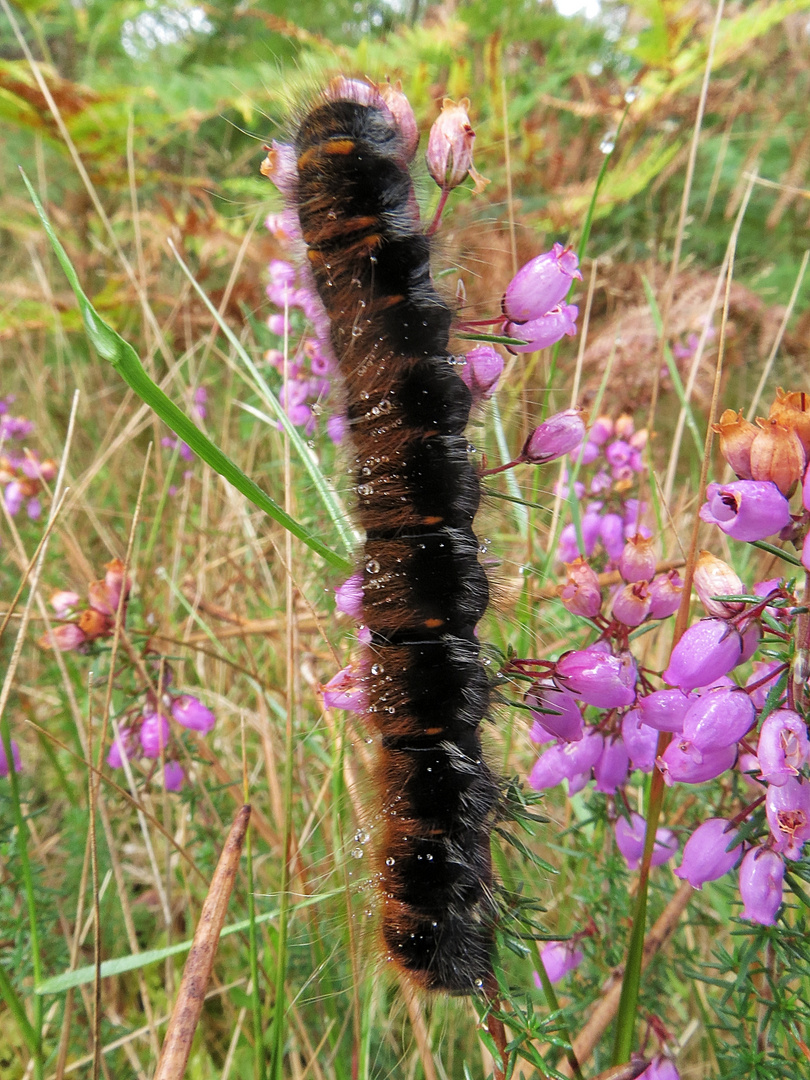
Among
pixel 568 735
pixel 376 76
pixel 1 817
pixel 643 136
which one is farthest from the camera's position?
pixel 643 136

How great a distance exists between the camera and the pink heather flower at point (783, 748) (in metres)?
0.95

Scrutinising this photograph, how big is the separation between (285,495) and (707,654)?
1273mm

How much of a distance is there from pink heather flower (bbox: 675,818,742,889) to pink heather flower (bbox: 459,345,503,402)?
0.78 m

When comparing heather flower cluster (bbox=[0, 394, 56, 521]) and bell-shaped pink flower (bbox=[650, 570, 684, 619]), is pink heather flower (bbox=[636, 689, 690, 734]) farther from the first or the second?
heather flower cluster (bbox=[0, 394, 56, 521])

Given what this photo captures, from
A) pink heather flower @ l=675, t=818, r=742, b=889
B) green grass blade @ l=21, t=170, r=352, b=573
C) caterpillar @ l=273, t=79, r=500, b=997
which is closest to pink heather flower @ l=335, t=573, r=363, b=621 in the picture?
→ caterpillar @ l=273, t=79, r=500, b=997

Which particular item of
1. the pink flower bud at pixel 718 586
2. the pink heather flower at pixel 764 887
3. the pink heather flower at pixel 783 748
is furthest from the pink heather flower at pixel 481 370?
the pink heather flower at pixel 764 887

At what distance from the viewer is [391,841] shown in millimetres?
1284

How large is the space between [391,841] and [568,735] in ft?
1.09

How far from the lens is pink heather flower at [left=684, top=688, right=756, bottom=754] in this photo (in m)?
1.04

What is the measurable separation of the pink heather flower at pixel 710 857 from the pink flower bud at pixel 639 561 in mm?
400

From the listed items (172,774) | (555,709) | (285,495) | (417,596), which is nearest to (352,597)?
(417,596)

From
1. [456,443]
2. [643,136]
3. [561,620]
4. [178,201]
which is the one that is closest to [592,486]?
[561,620]

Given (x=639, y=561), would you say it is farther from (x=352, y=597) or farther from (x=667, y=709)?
(x=352, y=597)

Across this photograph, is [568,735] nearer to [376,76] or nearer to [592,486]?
[376,76]
